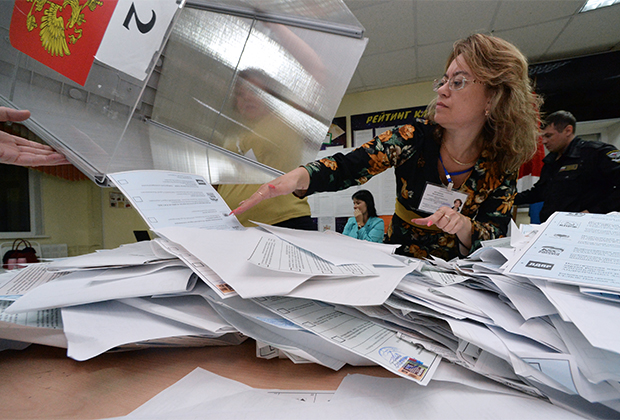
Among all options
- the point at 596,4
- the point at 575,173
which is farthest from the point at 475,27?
the point at 575,173

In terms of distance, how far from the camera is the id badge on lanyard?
86cm

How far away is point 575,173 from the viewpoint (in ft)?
7.19

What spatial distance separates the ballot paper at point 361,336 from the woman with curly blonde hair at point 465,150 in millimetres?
525

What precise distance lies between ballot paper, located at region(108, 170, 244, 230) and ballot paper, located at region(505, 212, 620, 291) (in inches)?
18.6

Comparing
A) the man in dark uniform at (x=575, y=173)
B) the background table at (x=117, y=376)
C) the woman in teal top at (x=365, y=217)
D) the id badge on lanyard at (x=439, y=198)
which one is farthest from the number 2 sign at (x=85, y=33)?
the man in dark uniform at (x=575, y=173)

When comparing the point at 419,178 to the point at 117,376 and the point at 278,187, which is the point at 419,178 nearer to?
the point at 278,187

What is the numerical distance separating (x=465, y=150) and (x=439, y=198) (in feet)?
0.63

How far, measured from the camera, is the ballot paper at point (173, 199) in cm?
47

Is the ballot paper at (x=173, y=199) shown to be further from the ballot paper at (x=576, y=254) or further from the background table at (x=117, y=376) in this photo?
the ballot paper at (x=576, y=254)

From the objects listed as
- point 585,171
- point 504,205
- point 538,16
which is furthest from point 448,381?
point 538,16

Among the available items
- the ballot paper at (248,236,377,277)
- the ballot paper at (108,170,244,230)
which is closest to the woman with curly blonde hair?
the ballot paper at (108,170,244,230)

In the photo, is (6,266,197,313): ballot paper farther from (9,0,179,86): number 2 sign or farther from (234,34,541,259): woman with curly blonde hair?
(234,34,541,259): woman with curly blonde hair

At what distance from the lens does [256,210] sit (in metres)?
0.93

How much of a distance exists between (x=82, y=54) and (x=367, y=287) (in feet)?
1.81
